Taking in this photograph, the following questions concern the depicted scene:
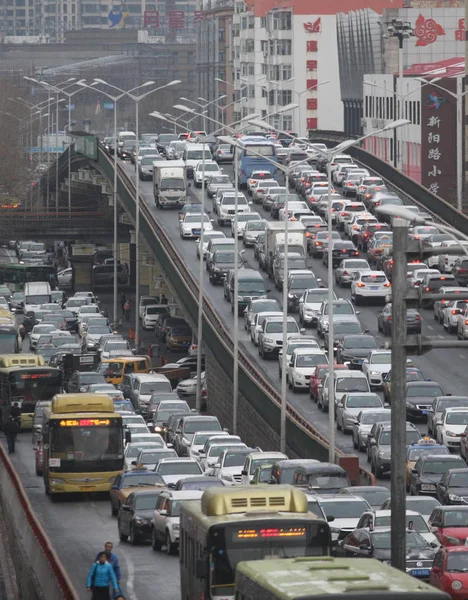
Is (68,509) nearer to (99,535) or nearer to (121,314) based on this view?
(99,535)

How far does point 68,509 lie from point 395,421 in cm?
2037

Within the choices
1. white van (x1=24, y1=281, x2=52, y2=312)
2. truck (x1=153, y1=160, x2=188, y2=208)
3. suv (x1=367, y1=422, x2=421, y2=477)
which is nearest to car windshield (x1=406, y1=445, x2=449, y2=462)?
suv (x1=367, y1=422, x2=421, y2=477)

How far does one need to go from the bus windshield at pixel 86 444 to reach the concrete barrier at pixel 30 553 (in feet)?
6.07

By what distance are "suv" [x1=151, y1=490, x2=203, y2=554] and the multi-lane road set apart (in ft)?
0.79

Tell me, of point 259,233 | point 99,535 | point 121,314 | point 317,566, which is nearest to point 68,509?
point 99,535

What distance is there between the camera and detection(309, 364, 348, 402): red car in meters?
56.3

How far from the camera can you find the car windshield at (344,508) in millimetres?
33312

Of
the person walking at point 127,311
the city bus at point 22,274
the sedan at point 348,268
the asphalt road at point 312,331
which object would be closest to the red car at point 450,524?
the asphalt road at point 312,331

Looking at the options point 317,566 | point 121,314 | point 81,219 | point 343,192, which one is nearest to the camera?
point 317,566

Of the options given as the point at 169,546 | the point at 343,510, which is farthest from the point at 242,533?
the point at 169,546

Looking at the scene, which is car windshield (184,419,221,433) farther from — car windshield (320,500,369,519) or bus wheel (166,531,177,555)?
car windshield (320,500,369,519)

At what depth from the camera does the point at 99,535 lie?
38.2m

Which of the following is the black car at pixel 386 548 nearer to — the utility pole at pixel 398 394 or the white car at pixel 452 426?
the utility pole at pixel 398 394

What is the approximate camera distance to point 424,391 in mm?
53062
